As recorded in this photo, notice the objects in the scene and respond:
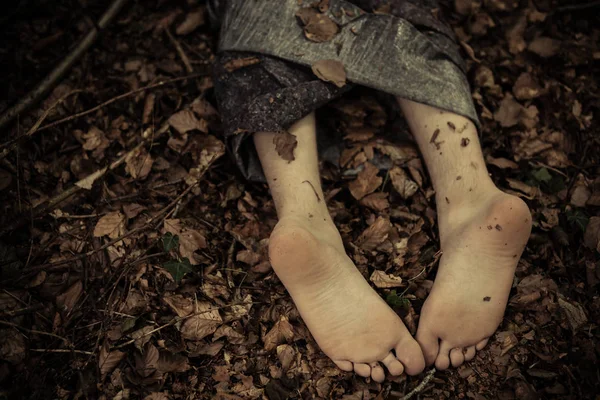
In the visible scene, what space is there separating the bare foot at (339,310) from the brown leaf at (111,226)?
0.63 m

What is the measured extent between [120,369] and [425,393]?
3.00 feet

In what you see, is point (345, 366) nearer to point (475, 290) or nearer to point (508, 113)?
point (475, 290)

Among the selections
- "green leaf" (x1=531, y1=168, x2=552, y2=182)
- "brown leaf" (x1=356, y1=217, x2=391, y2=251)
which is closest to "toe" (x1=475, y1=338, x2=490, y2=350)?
"brown leaf" (x1=356, y1=217, x2=391, y2=251)

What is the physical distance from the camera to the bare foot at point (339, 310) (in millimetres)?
1318

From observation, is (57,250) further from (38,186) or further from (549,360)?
(549,360)

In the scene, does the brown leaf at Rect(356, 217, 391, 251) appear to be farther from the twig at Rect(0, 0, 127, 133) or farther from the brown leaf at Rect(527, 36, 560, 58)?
the twig at Rect(0, 0, 127, 133)

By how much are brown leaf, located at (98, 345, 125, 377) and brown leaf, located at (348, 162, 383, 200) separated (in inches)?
37.4

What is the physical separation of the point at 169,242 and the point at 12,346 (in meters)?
0.55

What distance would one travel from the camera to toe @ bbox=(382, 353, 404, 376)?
133 centimetres

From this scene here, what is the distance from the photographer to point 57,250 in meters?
1.63

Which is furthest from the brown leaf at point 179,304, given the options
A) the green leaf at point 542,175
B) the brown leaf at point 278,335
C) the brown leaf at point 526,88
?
the brown leaf at point 526,88

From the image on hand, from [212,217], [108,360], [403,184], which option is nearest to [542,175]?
[403,184]

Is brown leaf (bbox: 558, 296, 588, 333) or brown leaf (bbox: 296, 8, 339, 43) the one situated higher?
brown leaf (bbox: 296, 8, 339, 43)

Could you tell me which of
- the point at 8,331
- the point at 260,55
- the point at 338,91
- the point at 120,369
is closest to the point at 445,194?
the point at 338,91
